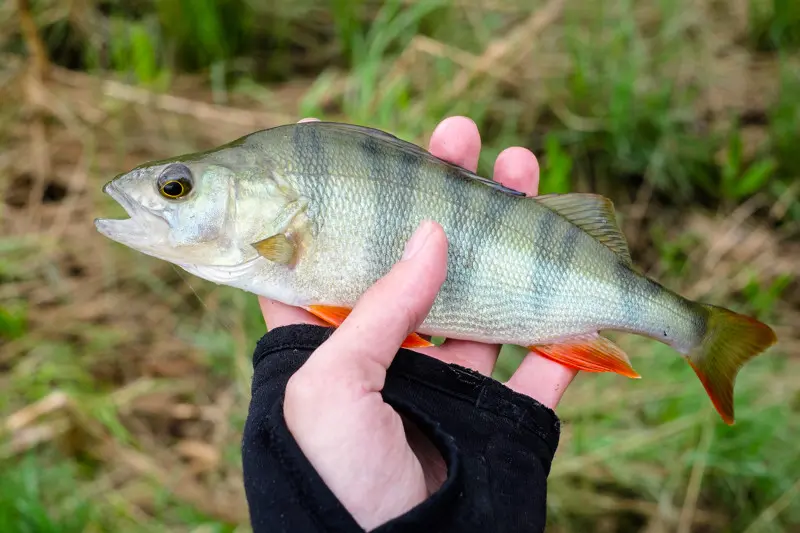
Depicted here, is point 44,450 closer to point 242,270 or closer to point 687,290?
point 242,270

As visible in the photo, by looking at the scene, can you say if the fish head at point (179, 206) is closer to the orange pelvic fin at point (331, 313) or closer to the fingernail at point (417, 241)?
the orange pelvic fin at point (331, 313)

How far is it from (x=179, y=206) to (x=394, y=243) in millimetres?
710

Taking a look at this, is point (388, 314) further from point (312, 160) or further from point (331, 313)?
point (312, 160)

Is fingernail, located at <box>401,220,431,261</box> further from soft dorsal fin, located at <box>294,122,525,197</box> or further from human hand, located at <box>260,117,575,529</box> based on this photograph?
soft dorsal fin, located at <box>294,122,525,197</box>

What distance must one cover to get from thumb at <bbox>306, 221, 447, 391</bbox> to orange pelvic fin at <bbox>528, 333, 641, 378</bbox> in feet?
2.12

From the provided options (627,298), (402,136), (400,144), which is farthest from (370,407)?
(402,136)

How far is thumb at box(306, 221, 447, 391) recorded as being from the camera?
1754mm

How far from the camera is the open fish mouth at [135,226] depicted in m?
2.07

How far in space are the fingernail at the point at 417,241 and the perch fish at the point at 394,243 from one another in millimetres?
154

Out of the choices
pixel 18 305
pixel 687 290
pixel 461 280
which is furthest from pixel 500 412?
pixel 18 305

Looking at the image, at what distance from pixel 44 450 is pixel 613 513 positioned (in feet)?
8.83

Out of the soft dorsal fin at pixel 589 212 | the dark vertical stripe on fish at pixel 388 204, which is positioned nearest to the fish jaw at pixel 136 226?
the dark vertical stripe on fish at pixel 388 204

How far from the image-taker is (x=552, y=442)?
Answer: 7.36ft

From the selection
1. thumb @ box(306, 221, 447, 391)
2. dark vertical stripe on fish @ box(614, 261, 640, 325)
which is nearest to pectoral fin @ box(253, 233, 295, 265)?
thumb @ box(306, 221, 447, 391)
